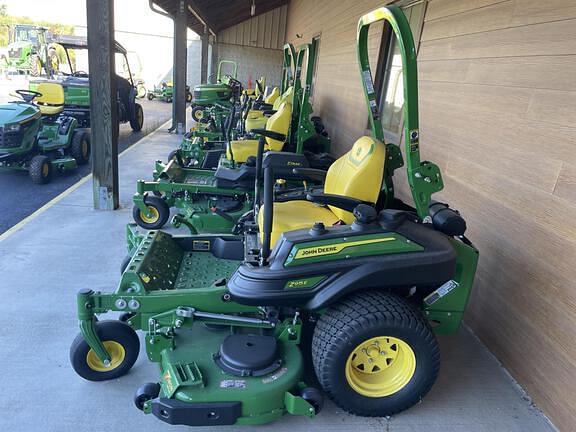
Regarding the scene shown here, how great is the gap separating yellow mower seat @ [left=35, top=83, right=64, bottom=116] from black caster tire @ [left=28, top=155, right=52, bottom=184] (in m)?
1.27

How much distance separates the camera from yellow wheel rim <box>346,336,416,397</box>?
1966 millimetres

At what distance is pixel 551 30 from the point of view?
2.18 metres

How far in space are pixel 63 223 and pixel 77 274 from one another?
3.54 ft

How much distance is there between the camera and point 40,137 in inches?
226

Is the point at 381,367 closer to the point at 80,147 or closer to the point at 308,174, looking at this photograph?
the point at 308,174

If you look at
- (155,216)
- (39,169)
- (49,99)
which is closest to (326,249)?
(155,216)

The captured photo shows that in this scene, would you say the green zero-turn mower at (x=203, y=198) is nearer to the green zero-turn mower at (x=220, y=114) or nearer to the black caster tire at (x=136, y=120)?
the green zero-turn mower at (x=220, y=114)

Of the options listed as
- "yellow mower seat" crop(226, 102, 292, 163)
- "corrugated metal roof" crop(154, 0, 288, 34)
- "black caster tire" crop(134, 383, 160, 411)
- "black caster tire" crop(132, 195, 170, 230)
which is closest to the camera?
"black caster tire" crop(134, 383, 160, 411)

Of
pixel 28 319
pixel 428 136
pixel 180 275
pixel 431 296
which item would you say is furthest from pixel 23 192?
pixel 431 296

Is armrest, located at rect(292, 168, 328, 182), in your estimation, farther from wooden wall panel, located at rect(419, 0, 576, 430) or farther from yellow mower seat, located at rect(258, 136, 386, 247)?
wooden wall panel, located at rect(419, 0, 576, 430)

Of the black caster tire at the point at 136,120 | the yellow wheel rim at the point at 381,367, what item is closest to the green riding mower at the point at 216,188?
the yellow wheel rim at the point at 381,367

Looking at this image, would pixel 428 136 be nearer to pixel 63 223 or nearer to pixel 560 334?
pixel 560 334

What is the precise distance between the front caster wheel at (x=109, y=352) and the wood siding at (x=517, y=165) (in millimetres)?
1938

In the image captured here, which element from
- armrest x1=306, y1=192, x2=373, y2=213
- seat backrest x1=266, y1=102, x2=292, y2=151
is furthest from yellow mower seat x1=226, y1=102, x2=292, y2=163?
armrest x1=306, y1=192, x2=373, y2=213
